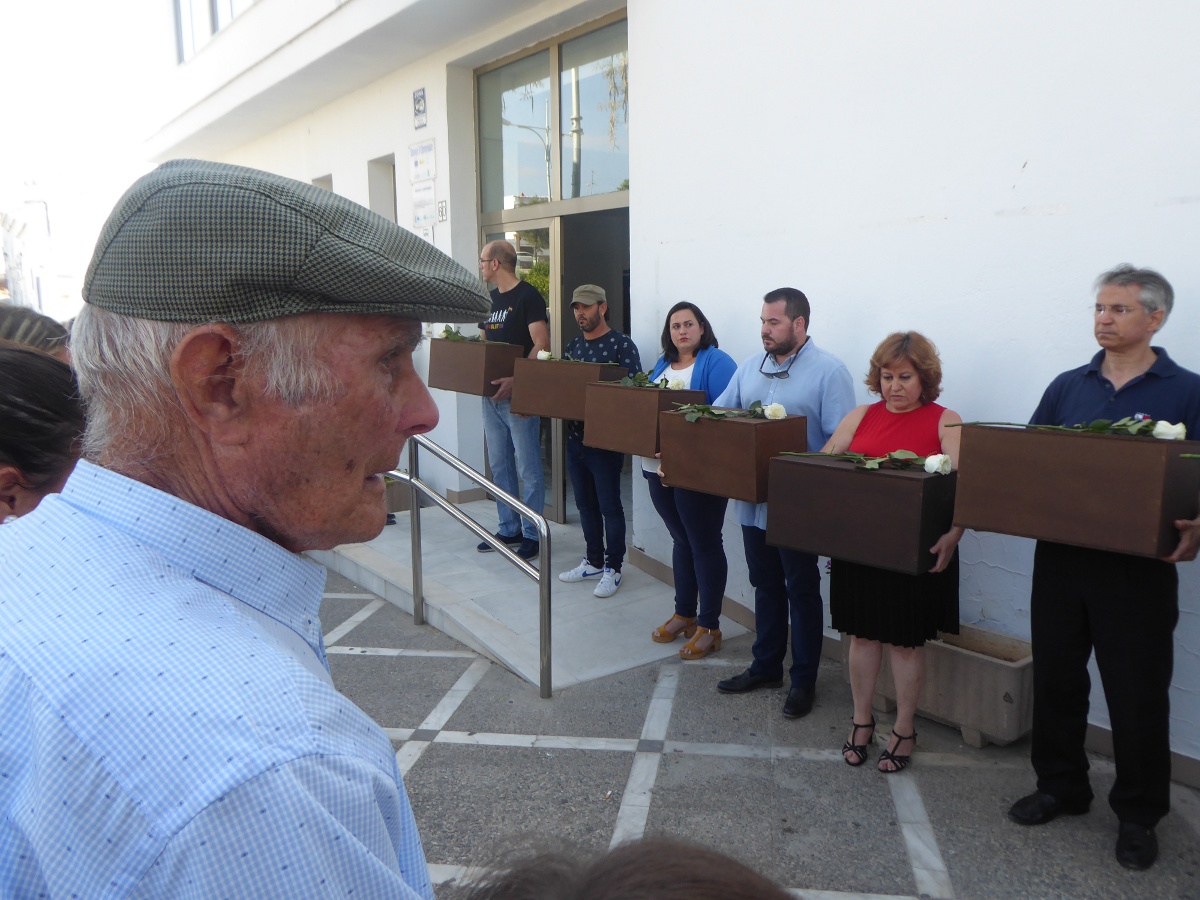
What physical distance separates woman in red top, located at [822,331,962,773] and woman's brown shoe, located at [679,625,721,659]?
1.00 metres

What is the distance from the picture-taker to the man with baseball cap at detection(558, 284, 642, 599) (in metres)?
4.79

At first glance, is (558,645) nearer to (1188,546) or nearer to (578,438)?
(578,438)

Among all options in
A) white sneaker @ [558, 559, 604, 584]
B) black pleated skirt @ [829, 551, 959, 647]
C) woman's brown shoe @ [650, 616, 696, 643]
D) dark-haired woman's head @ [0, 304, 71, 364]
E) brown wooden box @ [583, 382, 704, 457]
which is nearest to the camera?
dark-haired woman's head @ [0, 304, 71, 364]

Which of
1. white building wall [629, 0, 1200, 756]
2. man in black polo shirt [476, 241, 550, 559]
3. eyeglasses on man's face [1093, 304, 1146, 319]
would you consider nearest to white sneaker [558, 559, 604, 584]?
man in black polo shirt [476, 241, 550, 559]

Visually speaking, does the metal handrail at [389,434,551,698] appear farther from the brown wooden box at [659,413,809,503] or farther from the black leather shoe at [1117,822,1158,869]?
the black leather shoe at [1117,822,1158,869]

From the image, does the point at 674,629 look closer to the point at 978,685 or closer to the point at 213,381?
the point at 978,685

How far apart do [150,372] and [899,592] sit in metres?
2.71

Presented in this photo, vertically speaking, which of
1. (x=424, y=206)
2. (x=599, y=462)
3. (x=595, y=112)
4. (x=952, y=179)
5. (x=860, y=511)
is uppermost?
(x=595, y=112)

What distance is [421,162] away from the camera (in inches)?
272

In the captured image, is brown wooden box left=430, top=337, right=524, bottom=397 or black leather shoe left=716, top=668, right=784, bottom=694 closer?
black leather shoe left=716, top=668, right=784, bottom=694

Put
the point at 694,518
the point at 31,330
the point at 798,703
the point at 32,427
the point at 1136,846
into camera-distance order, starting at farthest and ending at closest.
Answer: the point at 694,518 < the point at 798,703 < the point at 1136,846 < the point at 31,330 < the point at 32,427

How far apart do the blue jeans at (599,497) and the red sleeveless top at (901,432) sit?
1.78 meters

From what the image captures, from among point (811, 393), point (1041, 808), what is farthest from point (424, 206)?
point (1041, 808)

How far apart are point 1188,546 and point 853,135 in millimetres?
2196
